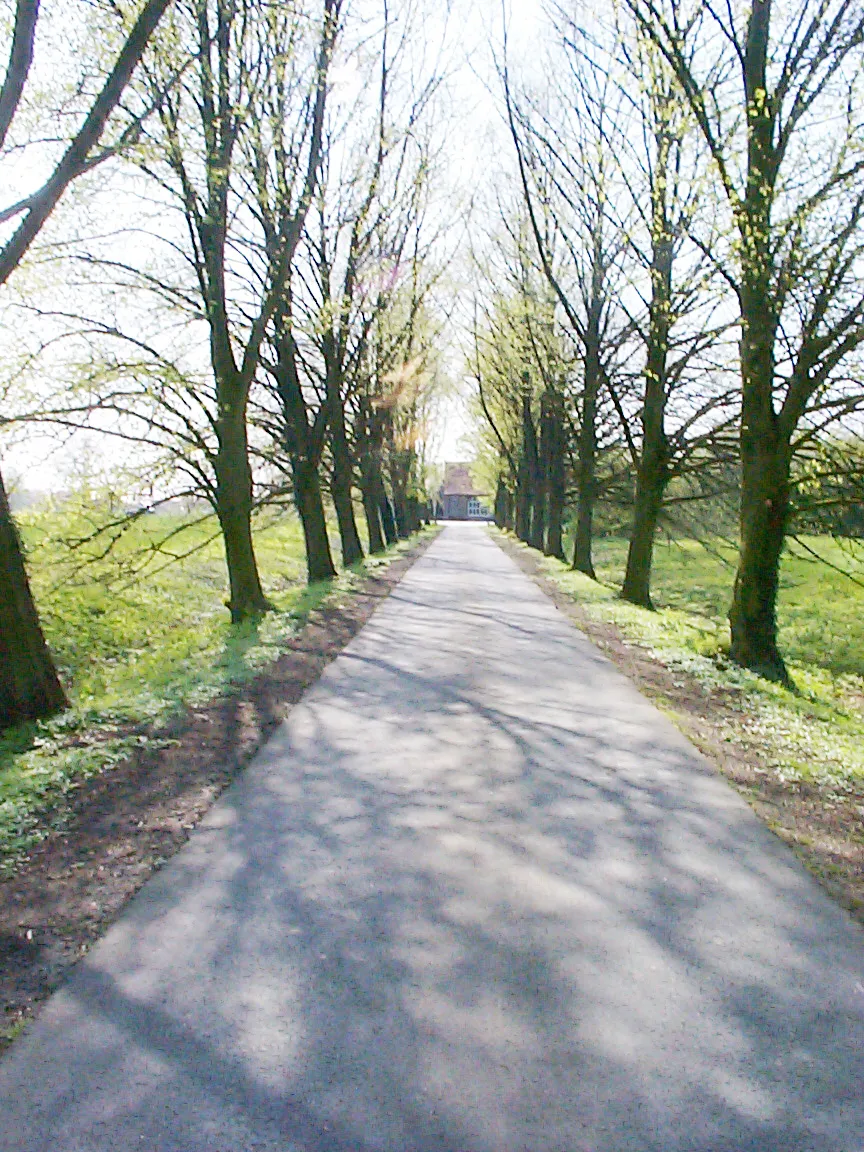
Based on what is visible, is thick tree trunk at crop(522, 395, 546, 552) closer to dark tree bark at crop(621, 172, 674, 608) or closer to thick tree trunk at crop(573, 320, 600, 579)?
thick tree trunk at crop(573, 320, 600, 579)

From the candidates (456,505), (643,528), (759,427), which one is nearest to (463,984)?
(759,427)

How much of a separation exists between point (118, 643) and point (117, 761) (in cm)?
975

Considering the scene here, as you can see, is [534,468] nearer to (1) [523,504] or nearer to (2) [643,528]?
(1) [523,504]

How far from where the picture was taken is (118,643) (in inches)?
602

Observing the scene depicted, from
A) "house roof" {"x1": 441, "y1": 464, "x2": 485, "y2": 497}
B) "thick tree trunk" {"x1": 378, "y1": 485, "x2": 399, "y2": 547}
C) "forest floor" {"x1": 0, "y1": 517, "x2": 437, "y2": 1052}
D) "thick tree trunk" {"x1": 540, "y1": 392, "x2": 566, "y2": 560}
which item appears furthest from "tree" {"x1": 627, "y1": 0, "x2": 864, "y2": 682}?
"house roof" {"x1": 441, "y1": 464, "x2": 485, "y2": 497}

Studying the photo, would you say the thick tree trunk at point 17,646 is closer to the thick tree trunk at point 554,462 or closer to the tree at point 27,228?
the tree at point 27,228

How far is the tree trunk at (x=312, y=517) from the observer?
1889 cm

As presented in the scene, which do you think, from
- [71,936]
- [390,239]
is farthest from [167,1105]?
[390,239]

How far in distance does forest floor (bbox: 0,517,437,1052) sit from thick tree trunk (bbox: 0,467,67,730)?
0.31m

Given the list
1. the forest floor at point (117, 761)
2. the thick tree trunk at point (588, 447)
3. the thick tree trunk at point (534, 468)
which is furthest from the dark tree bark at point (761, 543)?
the thick tree trunk at point (534, 468)

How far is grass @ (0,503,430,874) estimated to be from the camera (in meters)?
5.92

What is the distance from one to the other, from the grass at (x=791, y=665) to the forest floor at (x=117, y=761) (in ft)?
13.9

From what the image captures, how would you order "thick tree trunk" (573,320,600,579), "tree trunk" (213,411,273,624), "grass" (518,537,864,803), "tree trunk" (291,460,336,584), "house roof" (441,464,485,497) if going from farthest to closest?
"house roof" (441,464,485,497) → "thick tree trunk" (573,320,600,579) → "tree trunk" (291,460,336,584) → "tree trunk" (213,411,273,624) → "grass" (518,537,864,803)

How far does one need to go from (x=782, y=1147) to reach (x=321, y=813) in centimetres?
316
